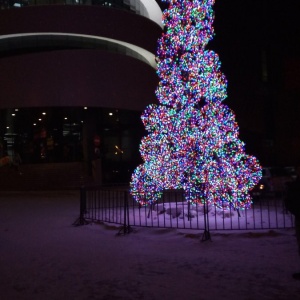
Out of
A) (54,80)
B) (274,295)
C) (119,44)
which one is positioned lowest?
(274,295)

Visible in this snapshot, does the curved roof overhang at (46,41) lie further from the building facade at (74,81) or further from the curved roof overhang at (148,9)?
the curved roof overhang at (148,9)

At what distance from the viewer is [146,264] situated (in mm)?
7062

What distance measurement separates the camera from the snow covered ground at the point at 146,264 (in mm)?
5574

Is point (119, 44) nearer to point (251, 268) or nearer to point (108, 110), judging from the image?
point (108, 110)

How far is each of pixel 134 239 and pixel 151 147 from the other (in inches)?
160

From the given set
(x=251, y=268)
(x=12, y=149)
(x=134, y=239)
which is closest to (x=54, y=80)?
(x=12, y=149)

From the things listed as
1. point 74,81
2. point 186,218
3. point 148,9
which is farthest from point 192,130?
point 148,9

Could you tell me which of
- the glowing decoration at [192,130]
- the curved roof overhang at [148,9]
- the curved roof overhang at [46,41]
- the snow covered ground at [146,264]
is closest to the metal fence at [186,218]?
the glowing decoration at [192,130]

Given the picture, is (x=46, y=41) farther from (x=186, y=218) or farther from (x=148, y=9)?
(x=186, y=218)

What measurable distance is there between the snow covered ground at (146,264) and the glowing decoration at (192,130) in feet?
7.74

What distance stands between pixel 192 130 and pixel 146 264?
6.04m

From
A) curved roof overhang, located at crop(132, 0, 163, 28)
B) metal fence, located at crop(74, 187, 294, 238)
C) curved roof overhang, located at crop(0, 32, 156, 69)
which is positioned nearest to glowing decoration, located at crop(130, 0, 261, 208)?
metal fence, located at crop(74, 187, 294, 238)

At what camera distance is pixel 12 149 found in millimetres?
34594

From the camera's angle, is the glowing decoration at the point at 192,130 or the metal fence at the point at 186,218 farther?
the glowing decoration at the point at 192,130
